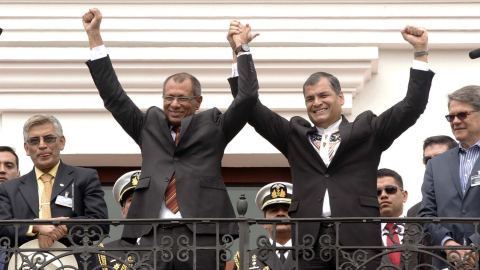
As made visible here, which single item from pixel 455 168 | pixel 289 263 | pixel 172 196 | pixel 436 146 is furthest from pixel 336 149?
Answer: pixel 436 146

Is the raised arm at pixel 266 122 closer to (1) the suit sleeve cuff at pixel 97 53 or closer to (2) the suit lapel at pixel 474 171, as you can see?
(1) the suit sleeve cuff at pixel 97 53

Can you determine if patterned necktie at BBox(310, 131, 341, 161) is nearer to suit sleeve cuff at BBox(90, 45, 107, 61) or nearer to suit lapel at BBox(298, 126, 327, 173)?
suit lapel at BBox(298, 126, 327, 173)

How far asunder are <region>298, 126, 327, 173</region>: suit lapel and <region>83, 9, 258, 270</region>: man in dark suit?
0.35m

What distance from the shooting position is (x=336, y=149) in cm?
669

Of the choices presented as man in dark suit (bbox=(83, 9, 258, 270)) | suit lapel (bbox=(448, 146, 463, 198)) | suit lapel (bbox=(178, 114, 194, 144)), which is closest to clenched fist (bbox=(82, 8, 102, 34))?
man in dark suit (bbox=(83, 9, 258, 270))

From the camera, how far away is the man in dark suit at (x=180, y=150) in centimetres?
655

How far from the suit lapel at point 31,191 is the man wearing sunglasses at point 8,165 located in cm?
75

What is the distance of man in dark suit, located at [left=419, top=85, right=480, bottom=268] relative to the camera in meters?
6.69

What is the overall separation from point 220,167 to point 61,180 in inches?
43.4

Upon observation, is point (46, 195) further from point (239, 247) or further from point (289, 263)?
point (289, 263)

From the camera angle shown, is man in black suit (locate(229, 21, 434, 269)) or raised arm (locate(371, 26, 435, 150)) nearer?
man in black suit (locate(229, 21, 434, 269))

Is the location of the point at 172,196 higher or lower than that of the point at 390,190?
lower

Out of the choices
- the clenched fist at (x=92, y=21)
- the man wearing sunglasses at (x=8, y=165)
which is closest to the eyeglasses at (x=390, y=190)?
the clenched fist at (x=92, y=21)

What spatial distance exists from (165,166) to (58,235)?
817 mm
